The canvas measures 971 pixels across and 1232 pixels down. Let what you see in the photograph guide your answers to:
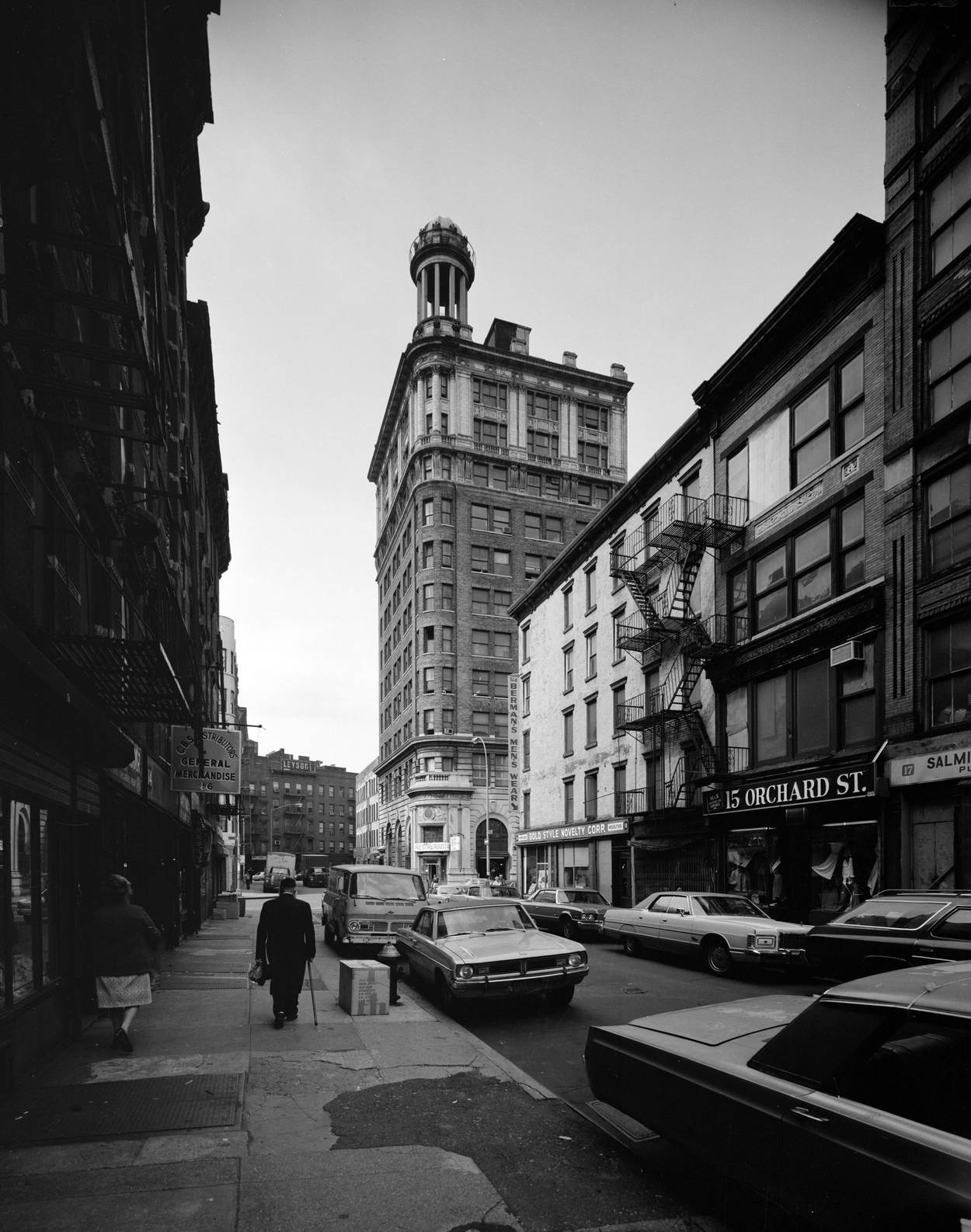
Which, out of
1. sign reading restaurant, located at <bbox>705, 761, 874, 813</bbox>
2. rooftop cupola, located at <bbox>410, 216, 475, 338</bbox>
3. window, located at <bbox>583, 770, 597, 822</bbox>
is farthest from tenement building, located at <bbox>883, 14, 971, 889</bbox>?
rooftop cupola, located at <bbox>410, 216, 475, 338</bbox>

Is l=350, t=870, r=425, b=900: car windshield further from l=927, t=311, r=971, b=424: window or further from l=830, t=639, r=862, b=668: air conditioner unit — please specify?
l=927, t=311, r=971, b=424: window

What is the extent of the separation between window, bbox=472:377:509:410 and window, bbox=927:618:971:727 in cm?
5764

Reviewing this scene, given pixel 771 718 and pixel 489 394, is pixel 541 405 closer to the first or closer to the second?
pixel 489 394

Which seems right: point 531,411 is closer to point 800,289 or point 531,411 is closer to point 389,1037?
point 800,289

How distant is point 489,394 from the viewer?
72.0m

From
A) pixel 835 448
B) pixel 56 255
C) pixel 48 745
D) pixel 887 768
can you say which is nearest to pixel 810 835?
pixel 887 768

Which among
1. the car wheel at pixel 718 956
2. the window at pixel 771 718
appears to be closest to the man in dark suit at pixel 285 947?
the car wheel at pixel 718 956

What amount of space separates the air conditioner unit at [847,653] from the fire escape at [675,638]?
14.5 feet

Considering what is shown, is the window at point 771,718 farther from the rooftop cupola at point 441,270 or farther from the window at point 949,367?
the rooftop cupola at point 441,270

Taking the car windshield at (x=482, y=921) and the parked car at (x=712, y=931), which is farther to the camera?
the parked car at (x=712, y=931)

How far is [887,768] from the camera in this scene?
59.2 ft

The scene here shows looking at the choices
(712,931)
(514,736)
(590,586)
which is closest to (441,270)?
(514,736)

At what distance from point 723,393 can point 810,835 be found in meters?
12.8

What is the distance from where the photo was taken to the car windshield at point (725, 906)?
16.5m
